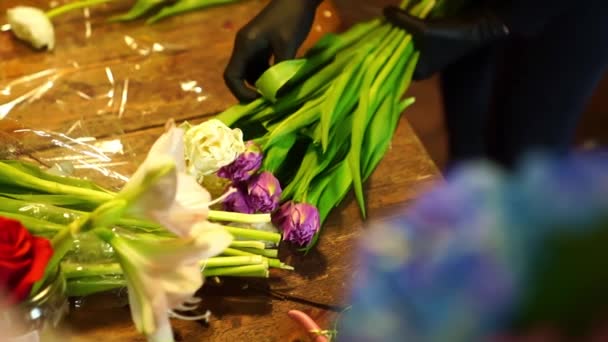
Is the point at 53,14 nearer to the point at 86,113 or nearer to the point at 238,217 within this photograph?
the point at 86,113

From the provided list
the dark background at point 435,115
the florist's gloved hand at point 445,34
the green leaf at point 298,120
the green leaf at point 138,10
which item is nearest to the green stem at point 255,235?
the green leaf at point 298,120

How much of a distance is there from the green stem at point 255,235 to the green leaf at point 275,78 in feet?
0.59

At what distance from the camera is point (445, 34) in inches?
33.2

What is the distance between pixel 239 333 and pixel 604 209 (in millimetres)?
492

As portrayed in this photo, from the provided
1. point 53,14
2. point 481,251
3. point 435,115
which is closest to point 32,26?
point 53,14

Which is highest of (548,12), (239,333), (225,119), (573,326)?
(573,326)

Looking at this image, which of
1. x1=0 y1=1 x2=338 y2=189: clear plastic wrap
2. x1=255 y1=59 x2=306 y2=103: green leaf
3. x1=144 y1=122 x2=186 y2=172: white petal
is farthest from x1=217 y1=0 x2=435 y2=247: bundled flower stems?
x1=144 y1=122 x2=186 y2=172: white petal

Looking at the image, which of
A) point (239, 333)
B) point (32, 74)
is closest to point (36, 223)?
point (239, 333)

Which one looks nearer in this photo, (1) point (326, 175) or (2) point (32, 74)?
(1) point (326, 175)

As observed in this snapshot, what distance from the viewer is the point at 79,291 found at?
61 centimetres

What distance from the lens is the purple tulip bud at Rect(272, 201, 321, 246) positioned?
2.16 feet

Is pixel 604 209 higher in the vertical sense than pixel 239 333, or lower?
higher

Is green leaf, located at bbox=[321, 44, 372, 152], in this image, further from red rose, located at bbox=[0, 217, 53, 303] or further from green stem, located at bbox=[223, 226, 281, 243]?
red rose, located at bbox=[0, 217, 53, 303]

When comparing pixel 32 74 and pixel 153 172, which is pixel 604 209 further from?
pixel 32 74
